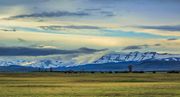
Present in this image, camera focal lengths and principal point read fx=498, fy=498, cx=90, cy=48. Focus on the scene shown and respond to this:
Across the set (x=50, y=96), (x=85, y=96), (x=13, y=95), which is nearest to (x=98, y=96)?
(x=85, y=96)

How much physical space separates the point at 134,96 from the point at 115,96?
241 centimetres

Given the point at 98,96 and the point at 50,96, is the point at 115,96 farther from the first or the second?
the point at 50,96

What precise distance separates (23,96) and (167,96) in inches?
711

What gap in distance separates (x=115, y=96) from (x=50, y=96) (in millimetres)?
8270

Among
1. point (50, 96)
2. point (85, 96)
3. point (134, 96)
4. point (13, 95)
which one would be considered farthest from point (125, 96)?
point (13, 95)

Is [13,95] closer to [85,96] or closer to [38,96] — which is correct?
[38,96]

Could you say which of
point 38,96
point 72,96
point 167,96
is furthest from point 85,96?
point 167,96

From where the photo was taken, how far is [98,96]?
62.5 meters

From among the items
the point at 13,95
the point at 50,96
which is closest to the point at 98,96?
the point at 50,96

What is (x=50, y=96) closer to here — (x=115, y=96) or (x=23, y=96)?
(x=23, y=96)

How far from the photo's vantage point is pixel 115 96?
62375 millimetres

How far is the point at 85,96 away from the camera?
62906 millimetres

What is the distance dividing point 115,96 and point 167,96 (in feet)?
21.1

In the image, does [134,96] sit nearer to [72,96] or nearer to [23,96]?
[72,96]
